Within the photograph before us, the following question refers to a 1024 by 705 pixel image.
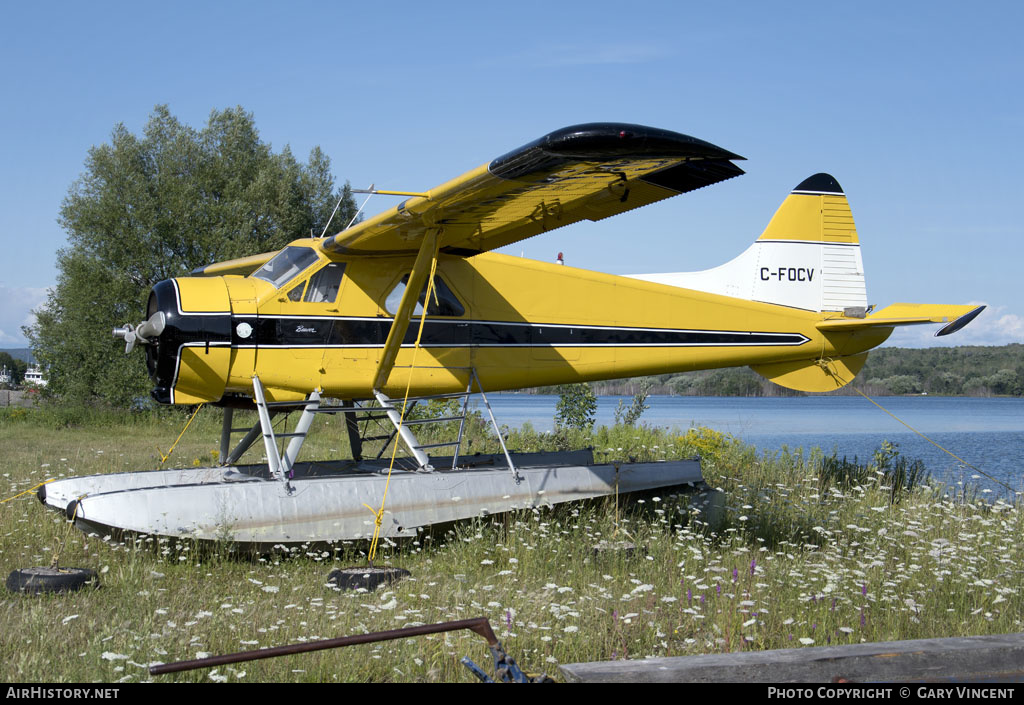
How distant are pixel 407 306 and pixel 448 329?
807mm

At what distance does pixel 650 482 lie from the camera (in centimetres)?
799

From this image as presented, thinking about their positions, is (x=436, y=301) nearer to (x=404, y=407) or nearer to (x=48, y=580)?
(x=404, y=407)

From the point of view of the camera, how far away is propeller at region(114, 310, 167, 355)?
6.64 meters

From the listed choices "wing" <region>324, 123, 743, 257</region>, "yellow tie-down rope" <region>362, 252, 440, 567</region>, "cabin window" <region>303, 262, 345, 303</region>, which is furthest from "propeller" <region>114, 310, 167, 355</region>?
"yellow tie-down rope" <region>362, 252, 440, 567</region>

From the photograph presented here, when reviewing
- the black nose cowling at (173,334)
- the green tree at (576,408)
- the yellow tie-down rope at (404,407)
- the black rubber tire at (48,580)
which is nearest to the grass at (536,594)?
the black rubber tire at (48,580)

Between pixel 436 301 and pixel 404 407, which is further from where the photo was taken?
pixel 436 301

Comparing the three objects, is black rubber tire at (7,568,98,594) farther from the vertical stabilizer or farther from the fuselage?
the vertical stabilizer

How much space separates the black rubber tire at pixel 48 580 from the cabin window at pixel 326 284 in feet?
9.91

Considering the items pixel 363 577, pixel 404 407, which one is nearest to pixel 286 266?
pixel 404 407

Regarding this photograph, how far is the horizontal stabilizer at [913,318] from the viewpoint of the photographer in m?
8.84

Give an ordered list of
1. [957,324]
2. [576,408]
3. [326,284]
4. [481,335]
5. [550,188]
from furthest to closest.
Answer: [576,408], [957,324], [481,335], [326,284], [550,188]

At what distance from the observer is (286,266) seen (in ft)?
24.4

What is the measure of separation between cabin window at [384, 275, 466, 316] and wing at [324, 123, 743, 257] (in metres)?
0.35
